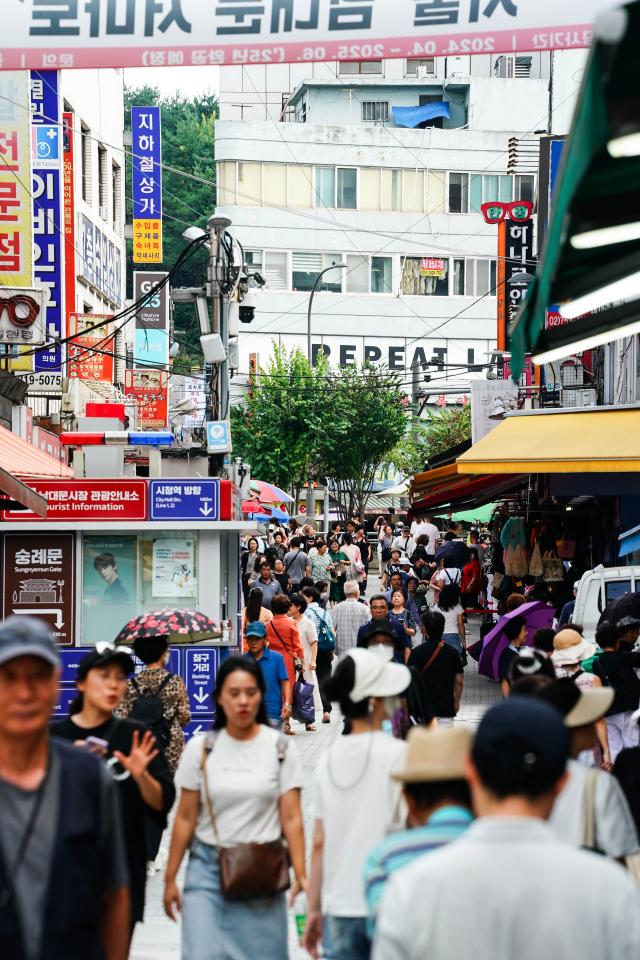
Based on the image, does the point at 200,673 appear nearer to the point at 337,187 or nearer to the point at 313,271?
the point at 313,271

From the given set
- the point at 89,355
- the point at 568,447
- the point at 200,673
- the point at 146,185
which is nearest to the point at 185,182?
the point at 146,185

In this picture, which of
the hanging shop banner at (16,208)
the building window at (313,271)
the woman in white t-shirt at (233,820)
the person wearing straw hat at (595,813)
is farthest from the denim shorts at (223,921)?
the building window at (313,271)

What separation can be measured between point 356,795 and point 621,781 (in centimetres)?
152

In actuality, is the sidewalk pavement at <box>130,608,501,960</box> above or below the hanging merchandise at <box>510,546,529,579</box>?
below

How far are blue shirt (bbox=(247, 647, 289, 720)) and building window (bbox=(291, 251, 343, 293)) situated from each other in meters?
50.2

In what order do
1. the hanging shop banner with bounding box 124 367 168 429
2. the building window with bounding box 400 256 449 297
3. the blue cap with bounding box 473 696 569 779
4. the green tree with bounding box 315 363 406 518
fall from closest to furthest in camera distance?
1. the blue cap with bounding box 473 696 569 779
2. the hanging shop banner with bounding box 124 367 168 429
3. the green tree with bounding box 315 363 406 518
4. the building window with bounding box 400 256 449 297

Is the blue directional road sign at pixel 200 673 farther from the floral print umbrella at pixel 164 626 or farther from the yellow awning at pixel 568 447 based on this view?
the floral print umbrella at pixel 164 626

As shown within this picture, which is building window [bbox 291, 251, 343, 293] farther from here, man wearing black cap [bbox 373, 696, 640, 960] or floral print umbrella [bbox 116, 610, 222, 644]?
man wearing black cap [bbox 373, 696, 640, 960]

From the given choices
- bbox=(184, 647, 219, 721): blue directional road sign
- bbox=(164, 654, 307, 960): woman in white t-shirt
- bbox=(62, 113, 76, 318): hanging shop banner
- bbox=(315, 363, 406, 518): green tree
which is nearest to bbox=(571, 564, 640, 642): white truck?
bbox=(184, 647, 219, 721): blue directional road sign

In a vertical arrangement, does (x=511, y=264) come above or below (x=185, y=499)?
above

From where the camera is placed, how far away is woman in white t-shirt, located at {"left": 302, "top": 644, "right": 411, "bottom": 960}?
5.34m

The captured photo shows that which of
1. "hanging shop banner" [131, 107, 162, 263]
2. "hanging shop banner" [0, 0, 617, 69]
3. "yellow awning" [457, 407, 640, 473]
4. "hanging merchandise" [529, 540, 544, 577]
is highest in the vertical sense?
"hanging shop banner" [131, 107, 162, 263]

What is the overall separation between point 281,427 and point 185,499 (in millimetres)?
35838

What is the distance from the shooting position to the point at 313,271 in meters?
62.7
